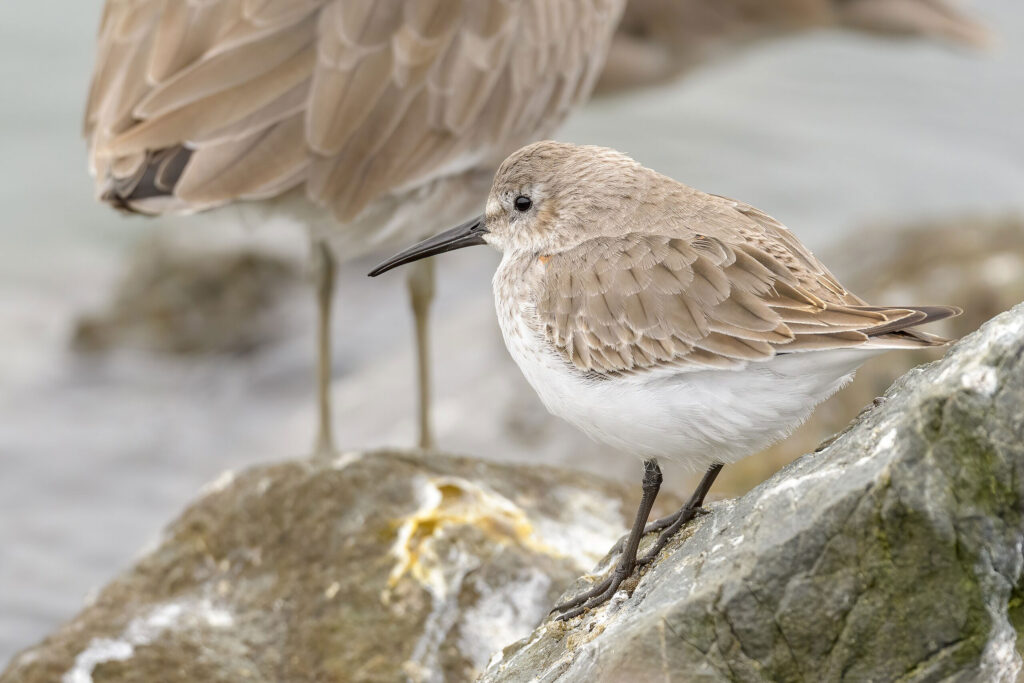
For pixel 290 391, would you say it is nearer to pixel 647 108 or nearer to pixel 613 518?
pixel 613 518

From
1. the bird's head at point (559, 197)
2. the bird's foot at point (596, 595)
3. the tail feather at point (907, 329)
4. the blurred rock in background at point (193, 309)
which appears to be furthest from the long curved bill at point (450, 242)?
the blurred rock in background at point (193, 309)

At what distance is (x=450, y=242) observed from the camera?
4230 mm

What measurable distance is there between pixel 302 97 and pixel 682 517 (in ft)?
8.55

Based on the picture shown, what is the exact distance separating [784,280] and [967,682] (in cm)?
105

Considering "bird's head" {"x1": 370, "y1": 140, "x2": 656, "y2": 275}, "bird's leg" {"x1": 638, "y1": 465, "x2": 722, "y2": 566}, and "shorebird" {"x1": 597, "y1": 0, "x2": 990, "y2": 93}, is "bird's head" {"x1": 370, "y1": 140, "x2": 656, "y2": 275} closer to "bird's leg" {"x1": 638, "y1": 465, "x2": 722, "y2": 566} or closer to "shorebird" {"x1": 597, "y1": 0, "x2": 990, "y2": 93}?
"bird's leg" {"x1": 638, "y1": 465, "x2": 722, "y2": 566}

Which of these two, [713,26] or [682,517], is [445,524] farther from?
[713,26]

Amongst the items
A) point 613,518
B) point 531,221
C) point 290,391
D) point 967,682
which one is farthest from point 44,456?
point 967,682

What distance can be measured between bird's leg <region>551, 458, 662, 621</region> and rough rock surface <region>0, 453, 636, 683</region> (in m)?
0.79

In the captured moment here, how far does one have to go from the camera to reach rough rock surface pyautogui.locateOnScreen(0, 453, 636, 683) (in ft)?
14.6

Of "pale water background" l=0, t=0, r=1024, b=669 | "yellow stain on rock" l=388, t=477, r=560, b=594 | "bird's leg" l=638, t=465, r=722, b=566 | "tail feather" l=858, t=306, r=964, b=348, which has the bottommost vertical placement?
"pale water background" l=0, t=0, r=1024, b=669

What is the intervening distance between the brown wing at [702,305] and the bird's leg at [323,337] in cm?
365

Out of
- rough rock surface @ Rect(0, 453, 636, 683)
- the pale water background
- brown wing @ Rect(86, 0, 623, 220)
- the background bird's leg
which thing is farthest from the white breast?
the background bird's leg

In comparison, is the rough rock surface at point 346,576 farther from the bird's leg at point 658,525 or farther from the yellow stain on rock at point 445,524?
the bird's leg at point 658,525

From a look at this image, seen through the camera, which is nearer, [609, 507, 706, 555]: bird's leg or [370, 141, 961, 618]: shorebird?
[370, 141, 961, 618]: shorebird
